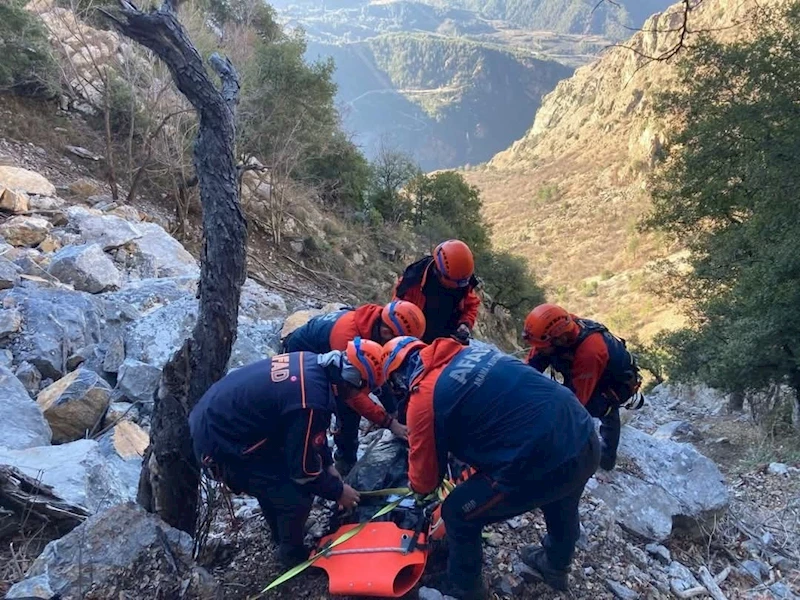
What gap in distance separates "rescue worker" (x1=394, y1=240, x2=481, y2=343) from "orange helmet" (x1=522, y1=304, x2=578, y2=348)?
86 centimetres

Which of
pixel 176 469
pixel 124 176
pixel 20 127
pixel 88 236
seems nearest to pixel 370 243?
pixel 124 176

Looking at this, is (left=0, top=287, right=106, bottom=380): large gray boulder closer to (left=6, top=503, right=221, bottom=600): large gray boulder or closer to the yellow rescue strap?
(left=6, top=503, right=221, bottom=600): large gray boulder

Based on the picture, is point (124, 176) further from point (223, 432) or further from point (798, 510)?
point (798, 510)

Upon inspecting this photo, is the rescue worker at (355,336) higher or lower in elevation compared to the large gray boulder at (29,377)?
higher

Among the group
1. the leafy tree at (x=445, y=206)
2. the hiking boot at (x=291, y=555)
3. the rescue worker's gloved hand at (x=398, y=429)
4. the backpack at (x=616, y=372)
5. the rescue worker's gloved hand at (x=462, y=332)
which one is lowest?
the leafy tree at (x=445, y=206)

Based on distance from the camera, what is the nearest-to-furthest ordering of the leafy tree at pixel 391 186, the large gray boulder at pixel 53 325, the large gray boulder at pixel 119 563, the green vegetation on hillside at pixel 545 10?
1. the large gray boulder at pixel 119 563
2. the large gray boulder at pixel 53 325
3. the leafy tree at pixel 391 186
4. the green vegetation on hillside at pixel 545 10

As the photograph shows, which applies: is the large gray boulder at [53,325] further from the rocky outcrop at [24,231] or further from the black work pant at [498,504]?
the black work pant at [498,504]

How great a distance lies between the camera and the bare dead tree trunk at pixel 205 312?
3180mm

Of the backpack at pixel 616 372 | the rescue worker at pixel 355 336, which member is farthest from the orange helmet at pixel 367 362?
the backpack at pixel 616 372

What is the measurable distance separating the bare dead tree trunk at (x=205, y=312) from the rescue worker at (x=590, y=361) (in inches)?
85.6

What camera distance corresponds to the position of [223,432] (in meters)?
3.10

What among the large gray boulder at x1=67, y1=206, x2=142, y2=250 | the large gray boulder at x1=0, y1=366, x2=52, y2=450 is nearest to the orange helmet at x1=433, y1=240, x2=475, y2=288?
the large gray boulder at x1=0, y1=366, x2=52, y2=450

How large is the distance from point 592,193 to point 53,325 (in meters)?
50.7

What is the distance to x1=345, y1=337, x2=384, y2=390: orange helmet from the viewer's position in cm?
327
